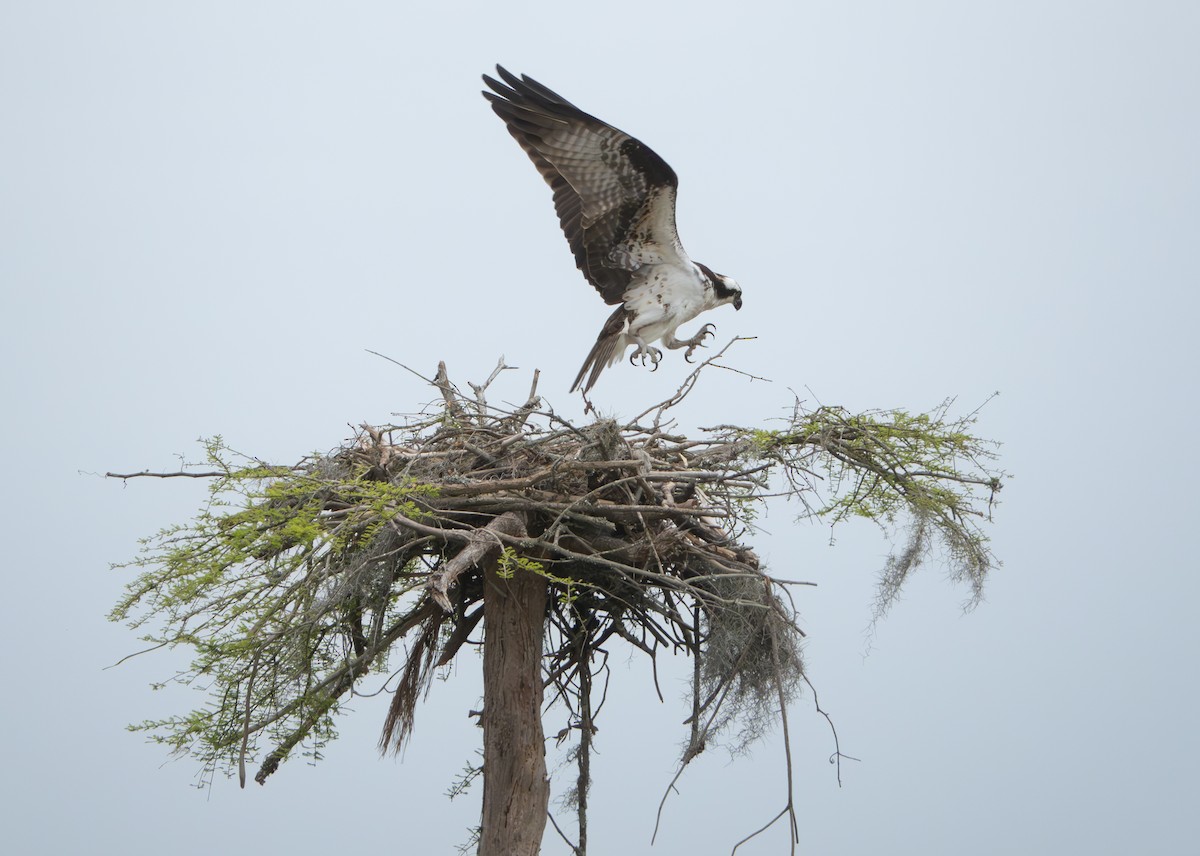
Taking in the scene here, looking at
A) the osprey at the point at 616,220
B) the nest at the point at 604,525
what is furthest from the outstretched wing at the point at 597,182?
the nest at the point at 604,525

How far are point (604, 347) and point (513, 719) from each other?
1.55 meters

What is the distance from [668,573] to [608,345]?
1.11 meters

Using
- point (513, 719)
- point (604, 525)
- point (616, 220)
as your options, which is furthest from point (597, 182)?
point (513, 719)

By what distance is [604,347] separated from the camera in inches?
191

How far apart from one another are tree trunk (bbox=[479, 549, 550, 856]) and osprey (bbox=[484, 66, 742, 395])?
3.32 ft

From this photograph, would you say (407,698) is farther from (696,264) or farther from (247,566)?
(696,264)

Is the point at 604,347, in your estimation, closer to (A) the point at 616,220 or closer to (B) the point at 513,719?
(A) the point at 616,220

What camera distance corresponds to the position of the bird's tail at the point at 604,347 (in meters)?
4.81

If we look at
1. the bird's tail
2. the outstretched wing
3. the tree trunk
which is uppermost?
the outstretched wing

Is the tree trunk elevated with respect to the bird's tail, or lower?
lower

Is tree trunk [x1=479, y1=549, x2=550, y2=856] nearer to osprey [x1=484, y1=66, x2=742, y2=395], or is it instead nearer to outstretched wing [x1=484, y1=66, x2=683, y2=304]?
osprey [x1=484, y1=66, x2=742, y2=395]

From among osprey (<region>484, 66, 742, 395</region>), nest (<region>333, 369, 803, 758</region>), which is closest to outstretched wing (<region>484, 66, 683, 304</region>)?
osprey (<region>484, 66, 742, 395</region>)

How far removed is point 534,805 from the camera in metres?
4.02

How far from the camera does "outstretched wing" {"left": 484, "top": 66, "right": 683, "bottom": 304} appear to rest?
451 centimetres
